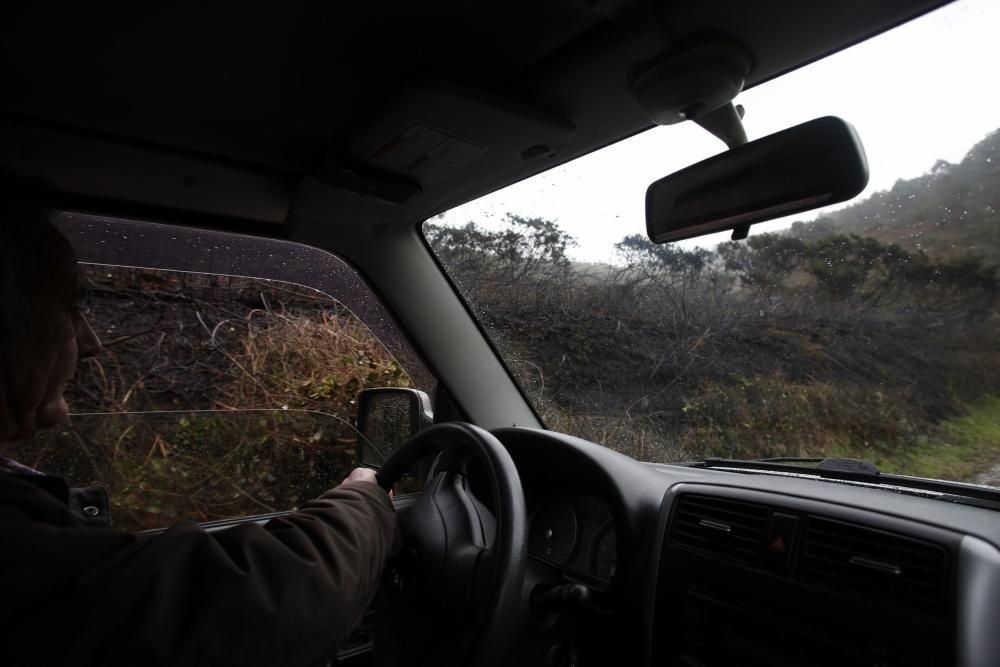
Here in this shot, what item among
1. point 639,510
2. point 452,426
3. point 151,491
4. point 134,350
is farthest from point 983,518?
point 134,350

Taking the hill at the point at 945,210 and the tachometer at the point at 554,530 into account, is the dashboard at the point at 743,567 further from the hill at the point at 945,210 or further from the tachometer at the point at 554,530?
the hill at the point at 945,210

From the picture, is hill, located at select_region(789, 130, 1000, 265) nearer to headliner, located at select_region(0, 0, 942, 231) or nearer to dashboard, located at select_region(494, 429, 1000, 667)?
headliner, located at select_region(0, 0, 942, 231)

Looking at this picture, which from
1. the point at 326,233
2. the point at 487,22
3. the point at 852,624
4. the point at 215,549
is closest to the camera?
the point at 215,549

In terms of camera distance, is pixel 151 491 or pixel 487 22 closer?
pixel 487 22

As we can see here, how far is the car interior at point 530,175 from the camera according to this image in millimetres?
1382

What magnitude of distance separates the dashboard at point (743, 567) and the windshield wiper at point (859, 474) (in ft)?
0.24

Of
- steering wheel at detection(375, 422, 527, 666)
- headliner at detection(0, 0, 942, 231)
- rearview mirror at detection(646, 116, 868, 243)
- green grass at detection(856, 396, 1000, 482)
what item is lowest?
steering wheel at detection(375, 422, 527, 666)

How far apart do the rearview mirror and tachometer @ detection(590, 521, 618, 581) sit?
1116 mm

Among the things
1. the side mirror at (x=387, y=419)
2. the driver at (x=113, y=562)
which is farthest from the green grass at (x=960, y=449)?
the side mirror at (x=387, y=419)

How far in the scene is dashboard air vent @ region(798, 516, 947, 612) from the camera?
1.30 meters

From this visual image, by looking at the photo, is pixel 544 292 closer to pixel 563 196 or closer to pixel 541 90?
pixel 563 196

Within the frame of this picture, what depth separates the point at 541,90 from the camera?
5.93ft

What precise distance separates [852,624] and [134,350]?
130 inches

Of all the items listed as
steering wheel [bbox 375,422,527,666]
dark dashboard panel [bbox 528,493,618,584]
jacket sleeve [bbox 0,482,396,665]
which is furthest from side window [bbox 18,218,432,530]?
jacket sleeve [bbox 0,482,396,665]
